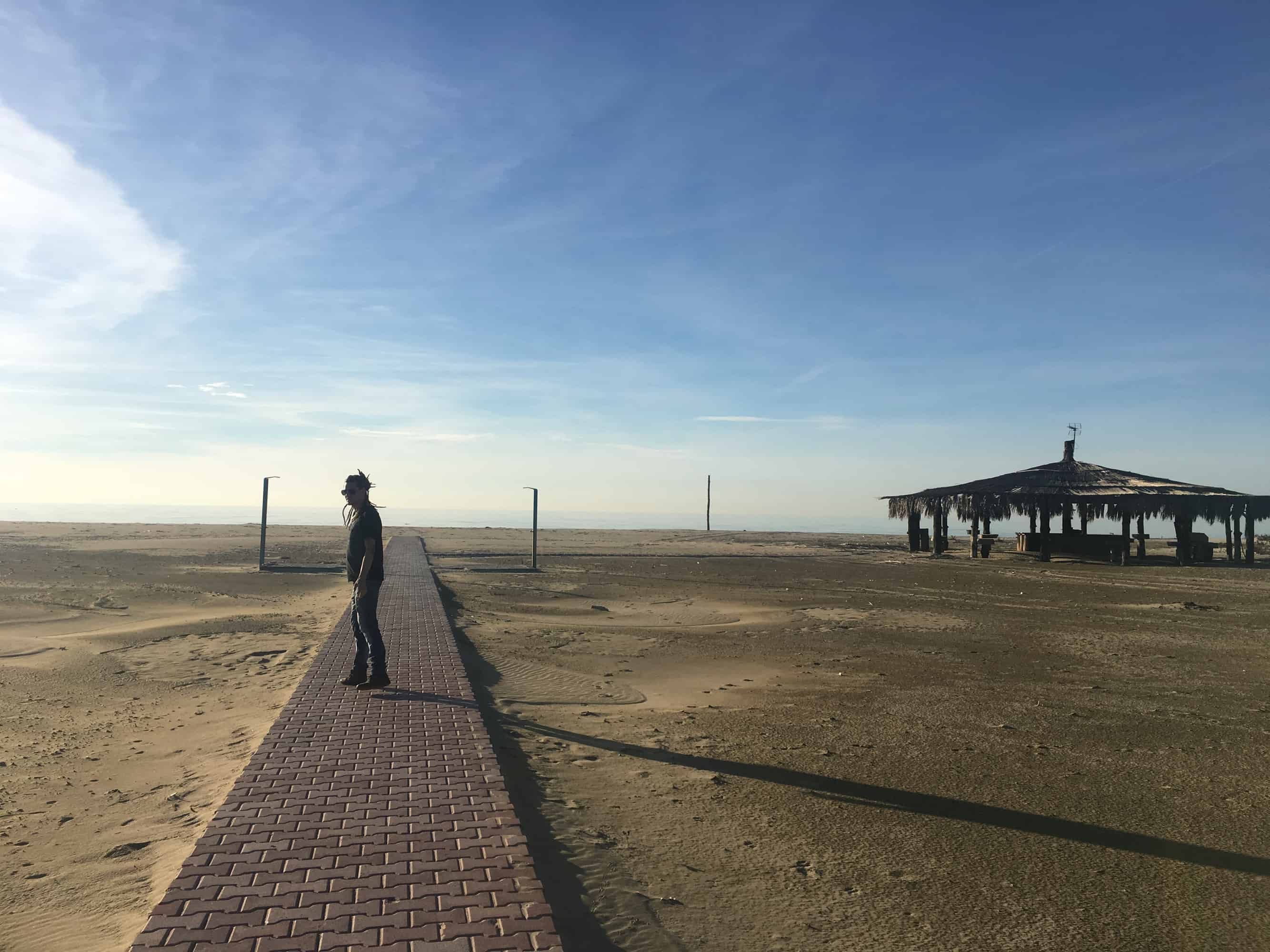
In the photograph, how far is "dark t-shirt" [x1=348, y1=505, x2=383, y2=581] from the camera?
7559 millimetres

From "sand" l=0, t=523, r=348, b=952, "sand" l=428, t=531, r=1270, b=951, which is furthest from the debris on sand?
"sand" l=428, t=531, r=1270, b=951

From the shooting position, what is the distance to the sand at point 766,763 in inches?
158

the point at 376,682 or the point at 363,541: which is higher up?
the point at 363,541

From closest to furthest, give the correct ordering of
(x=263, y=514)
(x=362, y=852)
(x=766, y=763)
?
A: (x=362, y=852)
(x=766, y=763)
(x=263, y=514)

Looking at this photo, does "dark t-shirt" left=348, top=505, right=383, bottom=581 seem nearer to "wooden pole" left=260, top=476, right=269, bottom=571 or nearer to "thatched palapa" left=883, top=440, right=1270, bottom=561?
"wooden pole" left=260, top=476, right=269, bottom=571

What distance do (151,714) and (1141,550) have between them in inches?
1217

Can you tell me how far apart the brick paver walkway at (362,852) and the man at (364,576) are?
69 centimetres

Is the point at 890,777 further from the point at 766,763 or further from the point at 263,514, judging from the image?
the point at 263,514

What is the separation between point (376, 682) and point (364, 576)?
0.95 meters

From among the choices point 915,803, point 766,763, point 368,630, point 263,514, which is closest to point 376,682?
point 368,630

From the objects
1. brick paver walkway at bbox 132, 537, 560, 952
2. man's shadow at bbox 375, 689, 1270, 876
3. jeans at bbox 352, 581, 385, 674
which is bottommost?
man's shadow at bbox 375, 689, 1270, 876

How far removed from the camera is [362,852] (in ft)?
12.9

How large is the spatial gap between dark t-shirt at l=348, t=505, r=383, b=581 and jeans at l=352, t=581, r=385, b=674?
18cm

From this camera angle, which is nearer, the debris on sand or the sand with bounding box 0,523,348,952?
the sand with bounding box 0,523,348,952
